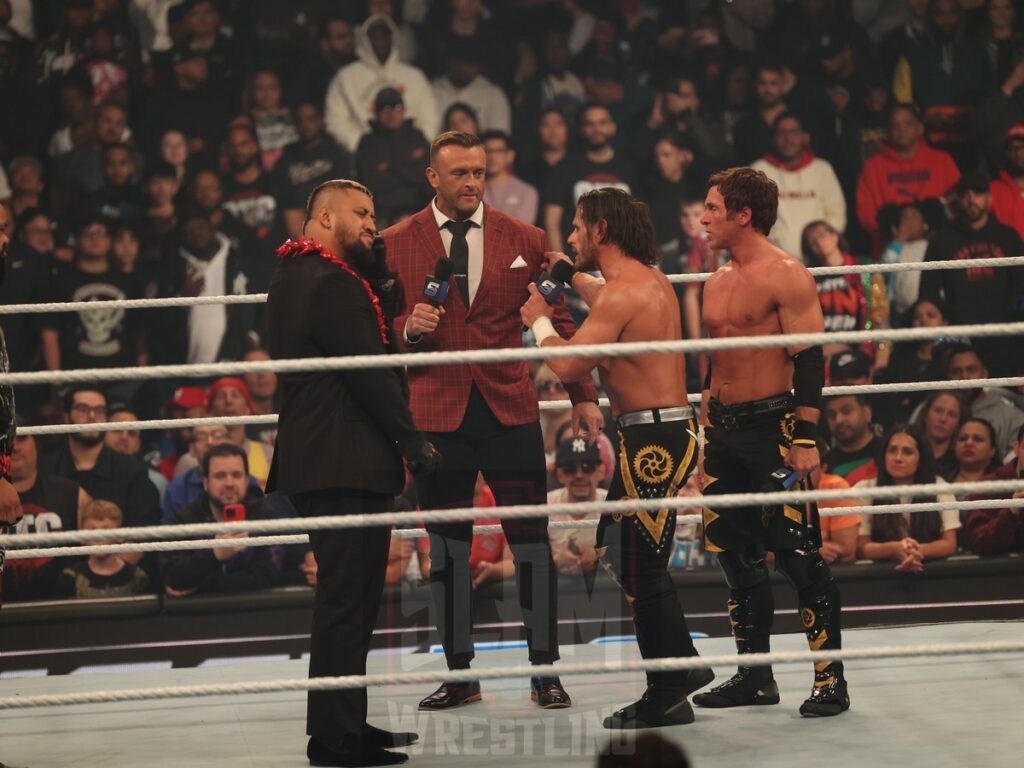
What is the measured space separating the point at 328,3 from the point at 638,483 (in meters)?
4.07

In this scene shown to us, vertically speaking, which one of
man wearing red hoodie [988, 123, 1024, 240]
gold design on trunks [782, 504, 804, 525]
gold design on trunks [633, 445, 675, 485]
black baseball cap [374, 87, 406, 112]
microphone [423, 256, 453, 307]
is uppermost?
black baseball cap [374, 87, 406, 112]

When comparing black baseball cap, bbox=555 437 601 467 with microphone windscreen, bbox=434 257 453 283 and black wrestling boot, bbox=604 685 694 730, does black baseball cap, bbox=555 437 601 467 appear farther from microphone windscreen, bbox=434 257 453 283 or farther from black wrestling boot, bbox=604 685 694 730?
black wrestling boot, bbox=604 685 694 730

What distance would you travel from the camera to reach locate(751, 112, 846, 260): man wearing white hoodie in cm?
580

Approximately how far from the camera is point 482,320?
312cm

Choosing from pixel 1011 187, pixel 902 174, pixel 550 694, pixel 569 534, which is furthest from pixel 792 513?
pixel 1011 187

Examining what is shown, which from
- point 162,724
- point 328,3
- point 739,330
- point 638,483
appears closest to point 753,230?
point 739,330

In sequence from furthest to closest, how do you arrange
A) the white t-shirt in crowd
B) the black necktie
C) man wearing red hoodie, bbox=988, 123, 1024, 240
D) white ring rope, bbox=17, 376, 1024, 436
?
man wearing red hoodie, bbox=988, 123, 1024, 240, the white t-shirt in crowd, the black necktie, white ring rope, bbox=17, 376, 1024, 436

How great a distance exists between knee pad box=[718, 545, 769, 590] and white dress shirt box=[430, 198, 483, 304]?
33.4 inches

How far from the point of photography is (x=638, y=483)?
2.79 meters

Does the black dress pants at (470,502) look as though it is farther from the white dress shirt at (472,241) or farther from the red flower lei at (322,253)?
the red flower lei at (322,253)

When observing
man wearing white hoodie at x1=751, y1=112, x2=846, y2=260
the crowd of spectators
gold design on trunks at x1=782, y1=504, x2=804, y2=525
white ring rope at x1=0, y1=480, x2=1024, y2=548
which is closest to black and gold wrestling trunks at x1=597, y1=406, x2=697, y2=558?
gold design on trunks at x1=782, y1=504, x2=804, y2=525

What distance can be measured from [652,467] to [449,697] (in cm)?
69

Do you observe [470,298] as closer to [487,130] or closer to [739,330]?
[739,330]

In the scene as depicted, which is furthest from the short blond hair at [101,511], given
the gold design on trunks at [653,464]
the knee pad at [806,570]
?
the knee pad at [806,570]
